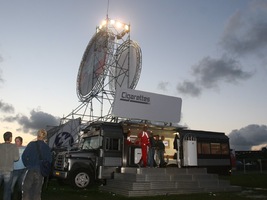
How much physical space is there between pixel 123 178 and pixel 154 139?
2.66 metres

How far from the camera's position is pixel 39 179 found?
630cm

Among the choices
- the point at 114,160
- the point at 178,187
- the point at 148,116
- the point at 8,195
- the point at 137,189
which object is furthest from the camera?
the point at 148,116

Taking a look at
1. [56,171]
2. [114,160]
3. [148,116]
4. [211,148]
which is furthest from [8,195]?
[211,148]

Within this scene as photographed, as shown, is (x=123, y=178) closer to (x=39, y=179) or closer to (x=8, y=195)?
(x=8, y=195)

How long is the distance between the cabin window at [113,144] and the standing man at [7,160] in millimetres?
7640

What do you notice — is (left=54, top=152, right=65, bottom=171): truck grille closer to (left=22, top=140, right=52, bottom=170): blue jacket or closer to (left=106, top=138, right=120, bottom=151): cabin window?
(left=106, top=138, right=120, bottom=151): cabin window

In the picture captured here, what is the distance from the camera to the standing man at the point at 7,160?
737cm

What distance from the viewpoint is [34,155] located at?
6.36m

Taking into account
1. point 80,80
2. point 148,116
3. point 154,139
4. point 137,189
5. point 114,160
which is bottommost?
point 137,189

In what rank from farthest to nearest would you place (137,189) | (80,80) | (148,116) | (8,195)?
(80,80), (148,116), (137,189), (8,195)

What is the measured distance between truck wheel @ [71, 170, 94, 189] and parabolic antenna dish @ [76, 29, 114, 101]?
15.7 m

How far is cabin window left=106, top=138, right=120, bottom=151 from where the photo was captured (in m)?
15.0

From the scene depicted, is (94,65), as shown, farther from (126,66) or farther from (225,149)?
(225,149)

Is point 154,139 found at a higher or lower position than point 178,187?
higher
